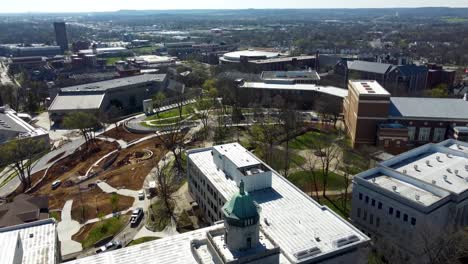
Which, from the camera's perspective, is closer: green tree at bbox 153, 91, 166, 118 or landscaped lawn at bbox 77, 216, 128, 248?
landscaped lawn at bbox 77, 216, 128, 248

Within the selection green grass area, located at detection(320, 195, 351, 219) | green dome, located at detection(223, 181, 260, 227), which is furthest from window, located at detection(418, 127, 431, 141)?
green dome, located at detection(223, 181, 260, 227)

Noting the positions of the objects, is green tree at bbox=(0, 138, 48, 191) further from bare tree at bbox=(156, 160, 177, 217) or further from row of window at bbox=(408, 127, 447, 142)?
row of window at bbox=(408, 127, 447, 142)

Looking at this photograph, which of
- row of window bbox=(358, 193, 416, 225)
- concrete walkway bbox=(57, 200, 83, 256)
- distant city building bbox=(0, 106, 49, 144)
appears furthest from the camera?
distant city building bbox=(0, 106, 49, 144)

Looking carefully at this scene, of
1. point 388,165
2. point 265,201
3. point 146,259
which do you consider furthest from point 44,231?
point 388,165

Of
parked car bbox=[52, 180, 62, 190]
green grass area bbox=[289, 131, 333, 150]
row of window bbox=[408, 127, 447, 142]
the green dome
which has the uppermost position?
the green dome

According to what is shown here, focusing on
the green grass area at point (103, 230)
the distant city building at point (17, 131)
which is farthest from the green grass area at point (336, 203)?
the distant city building at point (17, 131)

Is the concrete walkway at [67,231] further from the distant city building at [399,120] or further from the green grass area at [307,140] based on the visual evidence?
the distant city building at [399,120]

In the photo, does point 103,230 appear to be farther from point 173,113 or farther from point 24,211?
point 173,113
